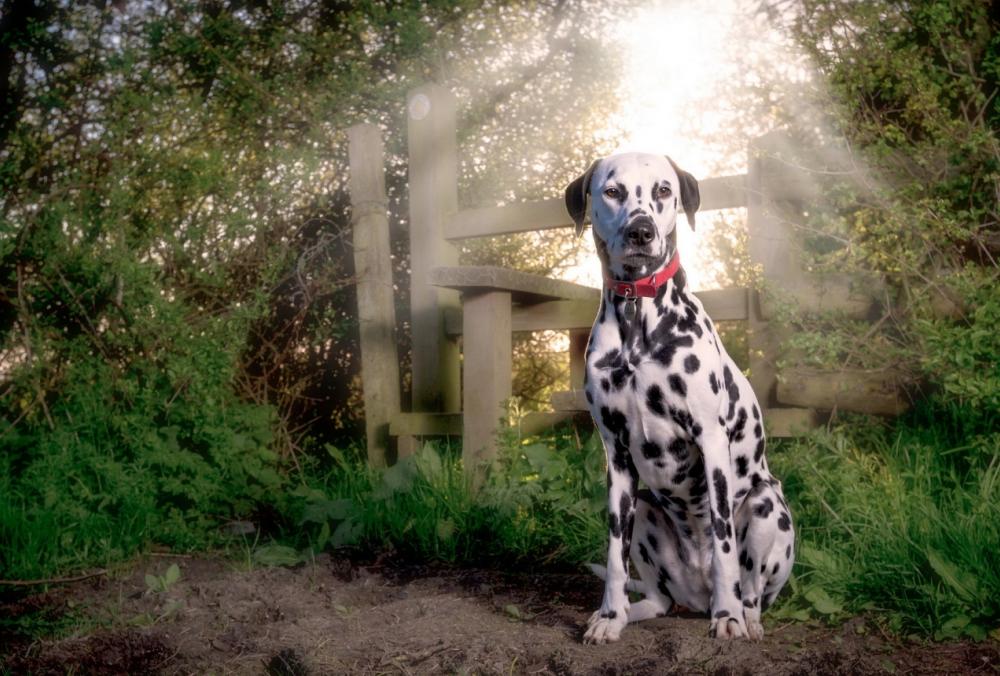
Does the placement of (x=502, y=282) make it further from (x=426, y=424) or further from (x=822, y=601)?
(x=822, y=601)

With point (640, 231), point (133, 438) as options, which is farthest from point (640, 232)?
point (133, 438)

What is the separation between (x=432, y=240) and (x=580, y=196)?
9.49 ft

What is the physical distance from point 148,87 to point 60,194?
1365mm

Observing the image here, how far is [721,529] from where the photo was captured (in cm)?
337

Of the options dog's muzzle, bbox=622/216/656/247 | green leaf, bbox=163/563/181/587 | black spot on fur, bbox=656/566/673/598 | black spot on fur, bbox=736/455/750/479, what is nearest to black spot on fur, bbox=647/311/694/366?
dog's muzzle, bbox=622/216/656/247

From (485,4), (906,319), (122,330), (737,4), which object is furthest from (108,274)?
(906,319)

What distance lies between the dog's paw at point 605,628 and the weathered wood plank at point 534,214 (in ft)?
8.27

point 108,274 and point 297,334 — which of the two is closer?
point 108,274

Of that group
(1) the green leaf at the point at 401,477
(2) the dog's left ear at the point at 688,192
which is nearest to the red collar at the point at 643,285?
(2) the dog's left ear at the point at 688,192

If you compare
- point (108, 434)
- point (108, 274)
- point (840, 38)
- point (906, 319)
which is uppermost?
point (840, 38)

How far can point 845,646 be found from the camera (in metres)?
3.35

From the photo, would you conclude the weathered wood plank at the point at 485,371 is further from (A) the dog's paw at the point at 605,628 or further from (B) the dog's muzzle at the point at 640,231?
(B) the dog's muzzle at the point at 640,231

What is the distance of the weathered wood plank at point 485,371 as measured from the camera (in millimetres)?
5395

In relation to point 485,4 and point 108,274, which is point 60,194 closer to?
point 108,274
